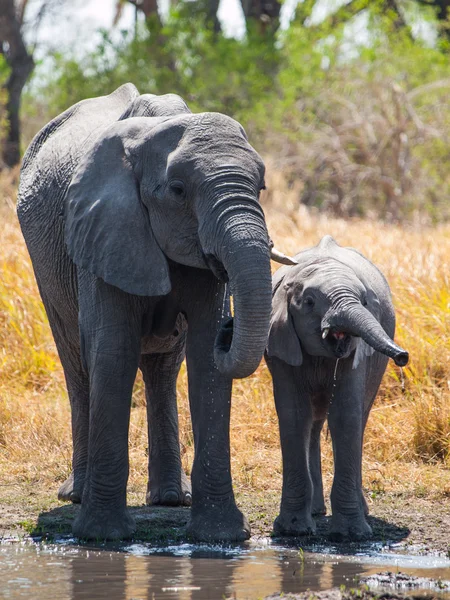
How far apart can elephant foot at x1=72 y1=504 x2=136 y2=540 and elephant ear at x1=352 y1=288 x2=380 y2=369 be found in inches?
52.3

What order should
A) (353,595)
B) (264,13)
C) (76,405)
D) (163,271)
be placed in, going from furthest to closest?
(264,13)
(76,405)
(163,271)
(353,595)

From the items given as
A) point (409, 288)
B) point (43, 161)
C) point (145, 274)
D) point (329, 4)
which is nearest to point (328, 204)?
point (329, 4)

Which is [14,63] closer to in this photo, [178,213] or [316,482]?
[316,482]

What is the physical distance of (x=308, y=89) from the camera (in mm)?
20594

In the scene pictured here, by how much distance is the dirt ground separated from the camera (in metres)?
5.50

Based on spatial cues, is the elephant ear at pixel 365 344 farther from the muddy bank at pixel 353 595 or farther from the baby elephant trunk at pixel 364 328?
the muddy bank at pixel 353 595

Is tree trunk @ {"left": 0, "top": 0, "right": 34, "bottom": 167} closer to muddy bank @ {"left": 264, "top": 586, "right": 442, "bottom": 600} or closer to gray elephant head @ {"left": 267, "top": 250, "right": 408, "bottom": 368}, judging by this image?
gray elephant head @ {"left": 267, "top": 250, "right": 408, "bottom": 368}

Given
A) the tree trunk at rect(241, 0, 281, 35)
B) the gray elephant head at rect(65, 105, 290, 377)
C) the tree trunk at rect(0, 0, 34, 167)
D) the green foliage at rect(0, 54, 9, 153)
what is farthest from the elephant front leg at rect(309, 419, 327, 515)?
the tree trunk at rect(241, 0, 281, 35)

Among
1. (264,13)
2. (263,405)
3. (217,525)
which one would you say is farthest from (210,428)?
(264,13)

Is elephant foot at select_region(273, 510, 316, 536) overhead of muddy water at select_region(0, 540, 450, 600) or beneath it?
overhead

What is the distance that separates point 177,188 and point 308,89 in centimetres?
1601

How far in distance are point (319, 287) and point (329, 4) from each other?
792 inches

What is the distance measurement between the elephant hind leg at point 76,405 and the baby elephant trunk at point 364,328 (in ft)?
6.06

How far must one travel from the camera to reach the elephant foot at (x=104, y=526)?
5430 mm
